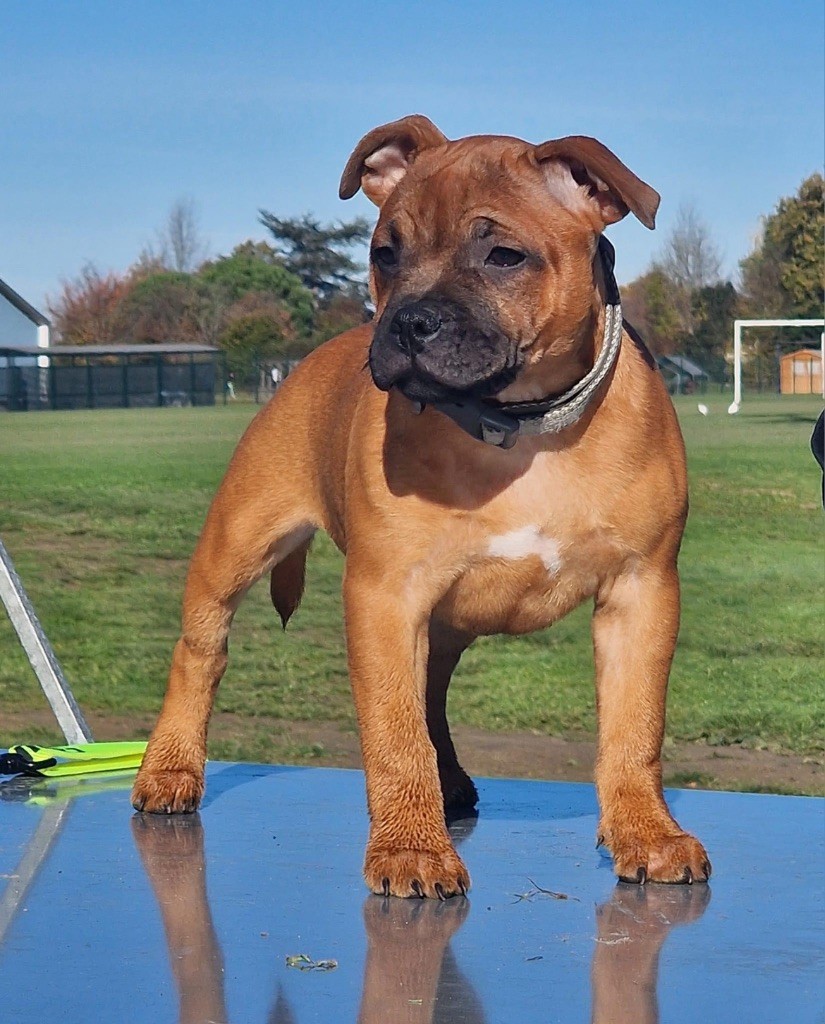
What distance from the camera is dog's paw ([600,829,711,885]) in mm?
2895

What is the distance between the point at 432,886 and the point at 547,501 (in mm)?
720

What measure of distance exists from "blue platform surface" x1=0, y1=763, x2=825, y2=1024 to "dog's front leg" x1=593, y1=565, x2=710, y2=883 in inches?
4.7

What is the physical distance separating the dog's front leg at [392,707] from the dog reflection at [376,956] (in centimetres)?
19

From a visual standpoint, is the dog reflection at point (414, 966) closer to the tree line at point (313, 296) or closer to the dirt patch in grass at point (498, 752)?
the dirt patch in grass at point (498, 752)

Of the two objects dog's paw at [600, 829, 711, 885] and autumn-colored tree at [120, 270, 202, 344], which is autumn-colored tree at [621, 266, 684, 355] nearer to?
autumn-colored tree at [120, 270, 202, 344]

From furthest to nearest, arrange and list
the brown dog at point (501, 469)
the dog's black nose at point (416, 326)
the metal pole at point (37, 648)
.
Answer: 1. the metal pole at point (37, 648)
2. the brown dog at point (501, 469)
3. the dog's black nose at point (416, 326)

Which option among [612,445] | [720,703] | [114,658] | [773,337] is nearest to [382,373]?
[612,445]

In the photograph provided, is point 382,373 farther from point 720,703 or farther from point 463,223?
point 720,703

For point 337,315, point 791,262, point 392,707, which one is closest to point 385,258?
point 392,707

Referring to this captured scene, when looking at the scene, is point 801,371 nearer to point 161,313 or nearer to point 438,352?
point 161,313

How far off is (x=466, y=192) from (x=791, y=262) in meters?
38.9

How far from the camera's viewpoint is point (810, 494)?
20.5 m

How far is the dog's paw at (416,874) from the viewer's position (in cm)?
275

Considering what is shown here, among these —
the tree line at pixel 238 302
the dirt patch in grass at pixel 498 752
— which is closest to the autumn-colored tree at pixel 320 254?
the tree line at pixel 238 302
